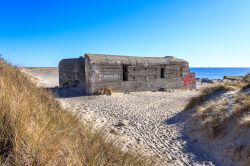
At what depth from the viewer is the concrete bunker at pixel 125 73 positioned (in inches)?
611

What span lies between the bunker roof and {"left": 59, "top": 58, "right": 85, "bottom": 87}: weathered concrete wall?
248 centimetres

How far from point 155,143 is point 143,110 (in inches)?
177

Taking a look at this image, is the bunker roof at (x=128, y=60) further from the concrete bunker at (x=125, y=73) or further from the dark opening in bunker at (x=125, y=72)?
the dark opening in bunker at (x=125, y=72)

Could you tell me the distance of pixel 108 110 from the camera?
1116 centimetres

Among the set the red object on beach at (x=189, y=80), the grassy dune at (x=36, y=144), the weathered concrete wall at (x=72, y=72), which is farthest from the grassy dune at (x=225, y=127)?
the red object on beach at (x=189, y=80)

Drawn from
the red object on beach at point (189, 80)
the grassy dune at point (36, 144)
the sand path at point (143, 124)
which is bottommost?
the sand path at point (143, 124)

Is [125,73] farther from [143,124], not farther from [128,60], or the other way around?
[143,124]

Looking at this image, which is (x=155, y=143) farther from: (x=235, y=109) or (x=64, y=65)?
(x=64, y=65)

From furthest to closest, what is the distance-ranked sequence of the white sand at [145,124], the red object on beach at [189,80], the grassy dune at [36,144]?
the red object on beach at [189,80], the white sand at [145,124], the grassy dune at [36,144]

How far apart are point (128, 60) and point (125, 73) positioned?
0.90 meters

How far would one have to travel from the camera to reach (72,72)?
741 inches

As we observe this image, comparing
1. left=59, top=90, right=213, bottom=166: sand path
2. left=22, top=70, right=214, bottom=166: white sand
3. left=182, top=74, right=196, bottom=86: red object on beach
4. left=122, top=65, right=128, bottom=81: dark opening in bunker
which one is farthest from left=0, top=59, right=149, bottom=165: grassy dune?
left=182, top=74, right=196, bottom=86: red object on beach

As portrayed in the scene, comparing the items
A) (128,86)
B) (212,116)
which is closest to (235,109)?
(212,116)

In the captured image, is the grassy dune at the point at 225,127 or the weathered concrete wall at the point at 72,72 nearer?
the grassy dune at the point at 225,127
